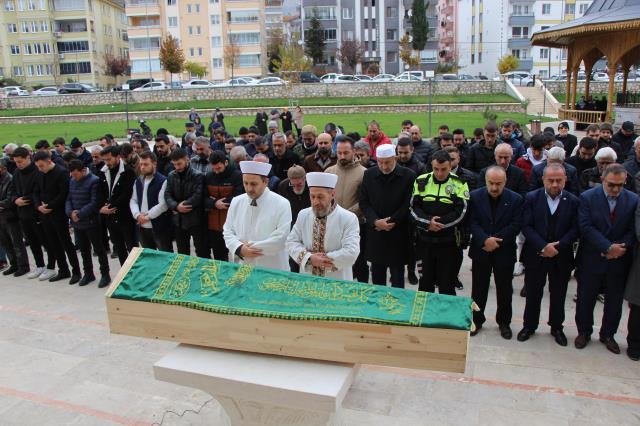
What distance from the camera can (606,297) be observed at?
5531 mm

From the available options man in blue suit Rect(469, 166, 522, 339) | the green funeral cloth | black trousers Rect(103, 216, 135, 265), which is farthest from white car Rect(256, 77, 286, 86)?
the green funeral cloth

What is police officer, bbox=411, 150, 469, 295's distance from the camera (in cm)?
577

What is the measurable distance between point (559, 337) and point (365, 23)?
229ft

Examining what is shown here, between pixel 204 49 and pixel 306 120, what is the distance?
3818cm

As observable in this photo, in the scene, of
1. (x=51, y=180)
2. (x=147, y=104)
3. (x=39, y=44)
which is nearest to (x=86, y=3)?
(x=39, y=44)

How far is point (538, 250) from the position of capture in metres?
5.57

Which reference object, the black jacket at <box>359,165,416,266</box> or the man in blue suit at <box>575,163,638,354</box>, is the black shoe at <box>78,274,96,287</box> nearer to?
the black jacket at <box>359,165,416,266</box>

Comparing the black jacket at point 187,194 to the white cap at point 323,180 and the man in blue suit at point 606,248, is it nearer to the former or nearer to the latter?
the white cap at point 323,180

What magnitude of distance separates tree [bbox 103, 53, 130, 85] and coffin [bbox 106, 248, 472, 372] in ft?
224

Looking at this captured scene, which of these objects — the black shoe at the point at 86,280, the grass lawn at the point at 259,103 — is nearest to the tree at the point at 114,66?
the grass lawn at the point at 259,103

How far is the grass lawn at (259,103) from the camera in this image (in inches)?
1512

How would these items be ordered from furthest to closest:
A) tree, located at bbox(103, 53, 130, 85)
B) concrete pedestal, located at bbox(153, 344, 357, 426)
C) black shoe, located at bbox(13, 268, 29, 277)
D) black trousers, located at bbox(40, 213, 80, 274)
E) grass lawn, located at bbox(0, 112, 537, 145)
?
tree, located at bbox(103, 53, 130, 85) < grass lawn, located at bbox(0, 112, 537, 145) < black shoe, located at bbox(13, 268, 29, 277) < black trousers, located at bbox(40, 213, 80, 274) < concrete pedestal, located at bbox(153, 344, 357, 426)

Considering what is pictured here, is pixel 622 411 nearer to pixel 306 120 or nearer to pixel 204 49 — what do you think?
pixel 306 120

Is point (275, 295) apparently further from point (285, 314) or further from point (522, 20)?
point (522, 20)
